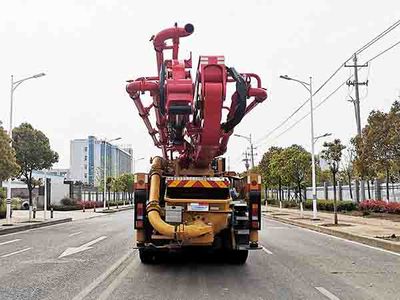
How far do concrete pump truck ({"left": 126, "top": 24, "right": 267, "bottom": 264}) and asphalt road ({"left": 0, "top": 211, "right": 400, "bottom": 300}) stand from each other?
689 millimetres

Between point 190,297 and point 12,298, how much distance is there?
109 inches

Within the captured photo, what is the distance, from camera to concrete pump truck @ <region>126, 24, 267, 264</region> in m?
9.75

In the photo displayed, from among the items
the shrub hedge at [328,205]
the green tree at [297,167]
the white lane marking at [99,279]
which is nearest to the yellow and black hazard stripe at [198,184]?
the white lane marking at [99,279]

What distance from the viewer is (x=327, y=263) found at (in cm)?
1287

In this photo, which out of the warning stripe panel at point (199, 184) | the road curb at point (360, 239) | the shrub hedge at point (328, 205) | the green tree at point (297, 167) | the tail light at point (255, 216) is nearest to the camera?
the warning stripe panel at point (199, 184)

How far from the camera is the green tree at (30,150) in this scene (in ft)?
135

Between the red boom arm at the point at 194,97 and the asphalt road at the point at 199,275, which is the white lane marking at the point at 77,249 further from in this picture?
the red boom arm at the point at 194,97

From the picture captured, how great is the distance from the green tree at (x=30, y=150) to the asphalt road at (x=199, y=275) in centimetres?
2565

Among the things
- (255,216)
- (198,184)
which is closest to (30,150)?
(198,184)

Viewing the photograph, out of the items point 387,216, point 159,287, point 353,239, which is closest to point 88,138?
point 387,216

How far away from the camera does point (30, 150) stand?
135 feet

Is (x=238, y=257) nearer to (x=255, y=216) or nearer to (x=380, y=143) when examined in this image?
(x=255, y=216)

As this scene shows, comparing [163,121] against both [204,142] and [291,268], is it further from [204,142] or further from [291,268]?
[291,268]

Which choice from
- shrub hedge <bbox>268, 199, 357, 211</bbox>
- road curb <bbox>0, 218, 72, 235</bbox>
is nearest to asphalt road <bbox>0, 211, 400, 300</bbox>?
road curb <bbox>0, 218, 72, 235</bbox>
